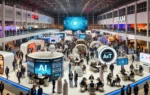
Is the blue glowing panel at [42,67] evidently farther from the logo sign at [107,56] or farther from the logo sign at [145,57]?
the logo sign at [145,57]

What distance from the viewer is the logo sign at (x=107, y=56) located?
1652 centimetres

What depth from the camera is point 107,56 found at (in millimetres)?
16734

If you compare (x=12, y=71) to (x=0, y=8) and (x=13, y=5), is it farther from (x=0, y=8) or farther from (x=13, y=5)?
(x=13, y=5)

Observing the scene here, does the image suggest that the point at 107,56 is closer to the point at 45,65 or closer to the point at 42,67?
the point at 45,65

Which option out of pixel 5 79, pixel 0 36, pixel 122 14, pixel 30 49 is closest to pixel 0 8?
pixel 0 36

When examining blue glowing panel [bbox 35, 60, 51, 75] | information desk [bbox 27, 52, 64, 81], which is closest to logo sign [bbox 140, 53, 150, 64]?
information desk [bbox 27, 52, 64, 81]

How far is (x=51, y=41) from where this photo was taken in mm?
43375

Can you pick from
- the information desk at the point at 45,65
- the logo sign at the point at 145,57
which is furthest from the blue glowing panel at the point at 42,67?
the logo sign at the point at 145,57

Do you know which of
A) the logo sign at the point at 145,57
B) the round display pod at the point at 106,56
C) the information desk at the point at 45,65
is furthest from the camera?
the logo sign at the point at 145,57

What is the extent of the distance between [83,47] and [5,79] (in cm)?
1666

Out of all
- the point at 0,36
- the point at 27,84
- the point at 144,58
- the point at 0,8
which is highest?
the point at 0,8

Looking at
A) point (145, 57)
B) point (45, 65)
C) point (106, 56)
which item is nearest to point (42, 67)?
point (45, 65)

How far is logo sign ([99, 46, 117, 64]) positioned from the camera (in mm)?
16516

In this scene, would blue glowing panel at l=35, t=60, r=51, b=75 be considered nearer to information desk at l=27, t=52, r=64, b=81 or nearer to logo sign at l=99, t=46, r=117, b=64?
information desk at l=27, t=52, r=64, b=81
